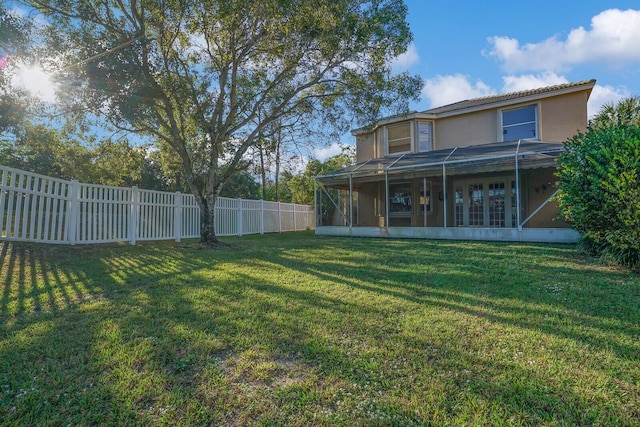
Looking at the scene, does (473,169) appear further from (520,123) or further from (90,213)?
(90,213)

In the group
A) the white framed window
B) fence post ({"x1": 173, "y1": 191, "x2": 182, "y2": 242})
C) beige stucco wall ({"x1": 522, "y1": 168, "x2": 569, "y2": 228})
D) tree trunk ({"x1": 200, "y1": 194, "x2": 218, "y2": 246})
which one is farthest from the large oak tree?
beige stucco wall ({"x1": 522, "y1": 168, "x2": 569, "y2": 228})

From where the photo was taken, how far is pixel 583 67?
12836 mm

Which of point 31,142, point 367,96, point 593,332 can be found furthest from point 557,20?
point 31,142

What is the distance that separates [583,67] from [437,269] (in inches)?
507

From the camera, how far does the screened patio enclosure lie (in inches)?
402

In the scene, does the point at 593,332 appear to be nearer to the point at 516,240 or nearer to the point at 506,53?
the point at 516,240

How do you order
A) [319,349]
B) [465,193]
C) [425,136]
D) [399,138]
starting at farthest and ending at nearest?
[399,138], [425,136], [465,193], [319,349]

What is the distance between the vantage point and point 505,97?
511 inches

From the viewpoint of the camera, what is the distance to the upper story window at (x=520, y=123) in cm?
1245

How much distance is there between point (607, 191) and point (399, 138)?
10.1 meters

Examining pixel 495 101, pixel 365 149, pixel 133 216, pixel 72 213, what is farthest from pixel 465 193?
pixel 72 213

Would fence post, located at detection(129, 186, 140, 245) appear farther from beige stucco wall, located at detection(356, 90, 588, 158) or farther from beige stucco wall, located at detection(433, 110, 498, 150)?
beige stucco wall, located at detection(433, 110, 498, 150)

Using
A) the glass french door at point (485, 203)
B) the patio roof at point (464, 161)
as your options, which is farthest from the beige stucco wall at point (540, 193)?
the patio roof at point (464, 161)

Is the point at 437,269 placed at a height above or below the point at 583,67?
below
